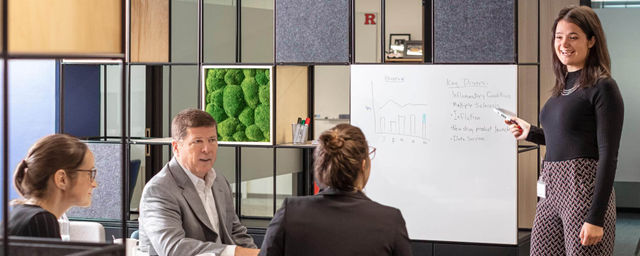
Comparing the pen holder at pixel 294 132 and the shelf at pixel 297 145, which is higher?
the pen holder at pixel 294 132

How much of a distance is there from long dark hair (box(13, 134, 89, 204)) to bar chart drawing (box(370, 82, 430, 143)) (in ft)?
10.4

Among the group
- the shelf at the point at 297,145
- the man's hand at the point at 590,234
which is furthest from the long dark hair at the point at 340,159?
the shelf at the point at 297,145

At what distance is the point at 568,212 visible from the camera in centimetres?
291

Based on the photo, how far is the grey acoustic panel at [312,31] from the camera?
525cm

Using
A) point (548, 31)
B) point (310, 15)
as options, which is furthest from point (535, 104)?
point (310, 15)

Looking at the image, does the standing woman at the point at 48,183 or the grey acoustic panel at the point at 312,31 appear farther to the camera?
the grey acoustic panel at the point at 312,31

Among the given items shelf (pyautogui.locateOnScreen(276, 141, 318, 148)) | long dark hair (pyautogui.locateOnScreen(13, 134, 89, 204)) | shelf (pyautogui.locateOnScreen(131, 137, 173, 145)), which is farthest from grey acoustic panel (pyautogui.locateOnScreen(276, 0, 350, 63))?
long dark hair (pyautogui.locateOnScreen(13, 134, 89, 204))

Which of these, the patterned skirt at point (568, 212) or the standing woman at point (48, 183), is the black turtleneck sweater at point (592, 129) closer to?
the patterned skirt at point (568, 212)

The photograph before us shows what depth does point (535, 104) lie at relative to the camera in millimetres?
5812

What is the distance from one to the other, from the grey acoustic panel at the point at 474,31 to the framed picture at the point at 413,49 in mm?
3532

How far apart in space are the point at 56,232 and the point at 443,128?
334 cm

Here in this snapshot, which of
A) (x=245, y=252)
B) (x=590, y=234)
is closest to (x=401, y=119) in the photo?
(x=590, y=234)

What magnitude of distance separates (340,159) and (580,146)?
1.22 m

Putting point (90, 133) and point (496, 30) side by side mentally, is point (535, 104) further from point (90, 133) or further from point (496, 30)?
point (90, 133)
